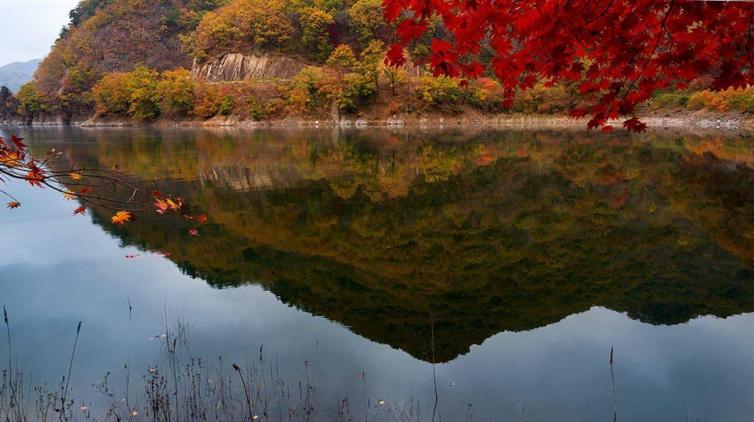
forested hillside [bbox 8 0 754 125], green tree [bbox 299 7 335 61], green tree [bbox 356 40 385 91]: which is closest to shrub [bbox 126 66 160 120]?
forested hillside [bbox 8 0 754 125]

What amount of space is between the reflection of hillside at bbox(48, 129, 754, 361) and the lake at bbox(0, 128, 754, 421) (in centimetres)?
8

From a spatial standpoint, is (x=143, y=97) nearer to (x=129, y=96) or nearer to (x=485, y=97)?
(x=129, y=96)

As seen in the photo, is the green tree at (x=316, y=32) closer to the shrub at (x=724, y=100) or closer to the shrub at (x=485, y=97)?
the shrub at (x=485, y=97)

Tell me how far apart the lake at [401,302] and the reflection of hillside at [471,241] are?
8cm

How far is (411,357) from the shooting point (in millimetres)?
7996

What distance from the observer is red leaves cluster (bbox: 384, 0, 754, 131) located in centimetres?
474

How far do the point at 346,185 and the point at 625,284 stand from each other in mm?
14152

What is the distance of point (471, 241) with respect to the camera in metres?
14.4

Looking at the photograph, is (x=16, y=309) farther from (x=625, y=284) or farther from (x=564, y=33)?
(x=625, y=284)

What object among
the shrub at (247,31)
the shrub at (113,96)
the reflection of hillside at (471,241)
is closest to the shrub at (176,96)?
the shrub at (113,96)

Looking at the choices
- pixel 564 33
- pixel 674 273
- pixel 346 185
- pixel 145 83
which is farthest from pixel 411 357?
pixel 145 83

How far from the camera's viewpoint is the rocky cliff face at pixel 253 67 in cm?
10725

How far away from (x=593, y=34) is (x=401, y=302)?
651 centimetres

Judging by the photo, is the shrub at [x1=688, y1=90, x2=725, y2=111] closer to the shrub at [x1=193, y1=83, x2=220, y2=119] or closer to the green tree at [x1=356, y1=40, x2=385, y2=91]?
the green tree at [x1=356, y1=40, x2=385, y2=91]
